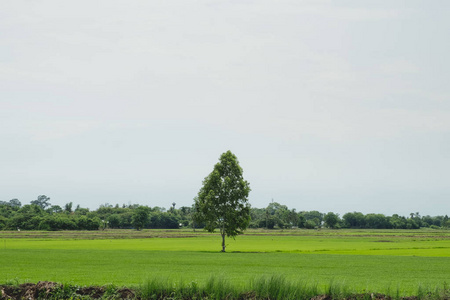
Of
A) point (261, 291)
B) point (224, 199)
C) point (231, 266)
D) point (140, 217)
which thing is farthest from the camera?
point (140, 217)

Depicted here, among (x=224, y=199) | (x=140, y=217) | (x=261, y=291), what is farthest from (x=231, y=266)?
(x=140, y=217)

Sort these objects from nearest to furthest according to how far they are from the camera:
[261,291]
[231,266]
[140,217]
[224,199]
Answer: [261,291] < [231,266] < [224,199] < [140,217]

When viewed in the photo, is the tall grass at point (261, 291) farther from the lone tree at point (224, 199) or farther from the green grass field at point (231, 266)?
the lone tree at point (224, 199)

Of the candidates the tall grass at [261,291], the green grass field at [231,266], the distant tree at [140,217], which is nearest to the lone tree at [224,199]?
the green grass field at [231,266]

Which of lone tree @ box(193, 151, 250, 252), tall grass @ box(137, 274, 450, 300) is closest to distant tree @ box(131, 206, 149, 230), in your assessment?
lone tree @ box(193, 151, 250, 252)

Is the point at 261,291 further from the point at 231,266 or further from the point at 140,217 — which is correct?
the point at 140,217

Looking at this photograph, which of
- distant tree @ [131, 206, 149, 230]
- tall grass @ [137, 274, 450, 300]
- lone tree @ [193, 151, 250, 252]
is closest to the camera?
tall grass @ [137, 274, 450, 300]

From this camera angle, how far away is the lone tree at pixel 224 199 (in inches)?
2584

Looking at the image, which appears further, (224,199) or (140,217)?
(140,217)

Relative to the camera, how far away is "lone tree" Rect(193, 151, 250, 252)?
65625 millimetres

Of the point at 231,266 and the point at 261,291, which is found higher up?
the point at 261,291

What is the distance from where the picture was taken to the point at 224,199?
65.6 metres

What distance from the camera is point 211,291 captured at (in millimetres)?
18000

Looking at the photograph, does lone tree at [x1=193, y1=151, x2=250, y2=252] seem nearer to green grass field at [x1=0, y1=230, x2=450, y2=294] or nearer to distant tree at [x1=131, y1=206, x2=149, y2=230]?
green grass field at [x1=0, y1=230, x2=450, y2=294]
